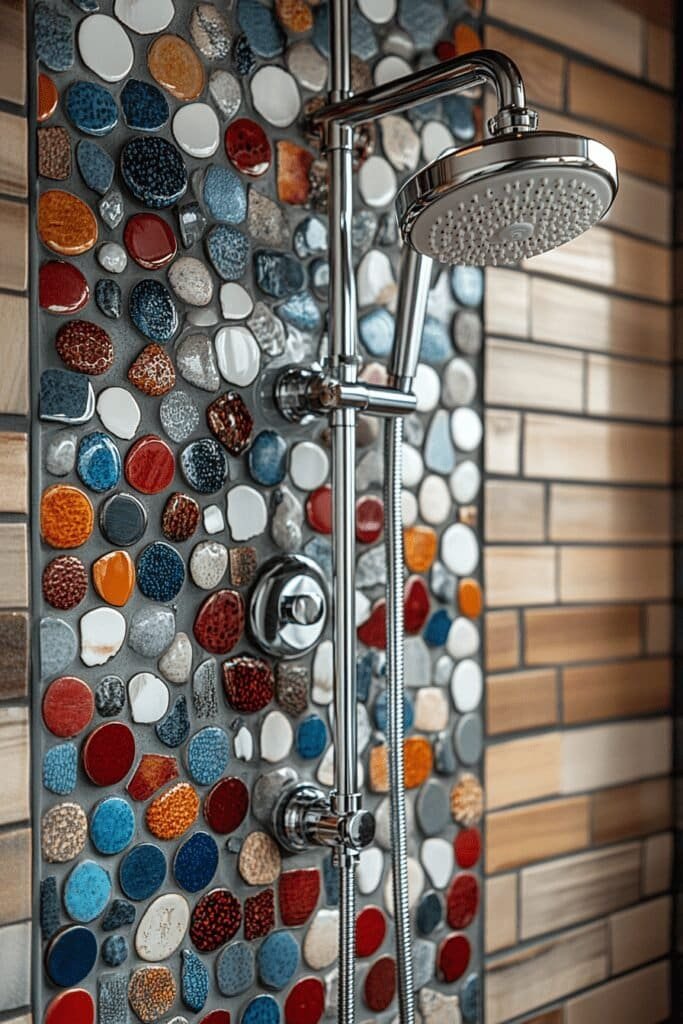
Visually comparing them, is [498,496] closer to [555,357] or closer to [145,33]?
[555,357]

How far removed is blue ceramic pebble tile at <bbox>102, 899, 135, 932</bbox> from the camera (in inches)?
36.6

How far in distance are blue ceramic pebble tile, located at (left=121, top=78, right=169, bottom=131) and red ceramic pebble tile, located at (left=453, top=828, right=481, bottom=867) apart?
76cm

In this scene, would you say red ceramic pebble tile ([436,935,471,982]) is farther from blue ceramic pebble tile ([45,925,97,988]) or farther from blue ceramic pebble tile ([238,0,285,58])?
blue ceramic pebble tile ([238,0,285,58])

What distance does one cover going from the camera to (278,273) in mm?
1049

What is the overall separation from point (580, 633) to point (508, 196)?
669mm

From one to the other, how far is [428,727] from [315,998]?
0.28m

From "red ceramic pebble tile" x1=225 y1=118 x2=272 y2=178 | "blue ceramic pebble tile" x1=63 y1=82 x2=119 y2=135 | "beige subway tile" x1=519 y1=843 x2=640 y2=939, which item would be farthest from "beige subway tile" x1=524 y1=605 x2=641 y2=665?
"blue ceramic pebble tile" x1=63 y1=82 x2=119 y2=135

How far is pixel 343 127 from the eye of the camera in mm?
1023

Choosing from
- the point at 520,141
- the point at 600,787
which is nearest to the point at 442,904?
the point at 600,787

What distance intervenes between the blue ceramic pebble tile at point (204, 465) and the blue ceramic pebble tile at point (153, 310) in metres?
0.10

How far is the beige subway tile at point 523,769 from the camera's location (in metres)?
1.22

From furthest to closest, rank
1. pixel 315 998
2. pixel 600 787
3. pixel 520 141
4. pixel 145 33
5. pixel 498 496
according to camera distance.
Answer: pixel 600 787
pixel 498 496
pixel 315 998
pixel 145 33
pixel 520 141

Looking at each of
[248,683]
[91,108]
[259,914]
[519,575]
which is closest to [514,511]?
[519,575]

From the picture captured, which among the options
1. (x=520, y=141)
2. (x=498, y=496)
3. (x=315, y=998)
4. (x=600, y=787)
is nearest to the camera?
(x=520, y=141)
